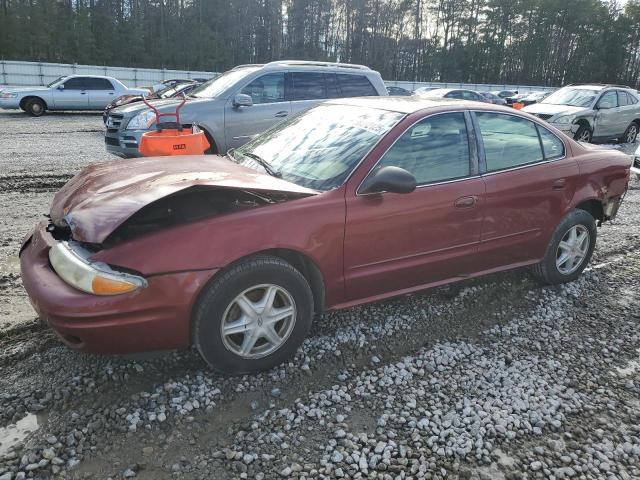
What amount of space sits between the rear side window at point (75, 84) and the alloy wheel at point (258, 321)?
19.0 m

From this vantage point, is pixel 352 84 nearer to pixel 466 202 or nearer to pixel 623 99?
pixel 466 202

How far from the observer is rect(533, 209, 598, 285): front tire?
14.0 ft

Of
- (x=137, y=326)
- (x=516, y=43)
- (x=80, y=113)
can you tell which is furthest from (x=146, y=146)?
(x=516, y=43)

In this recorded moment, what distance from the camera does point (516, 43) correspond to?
65375mm

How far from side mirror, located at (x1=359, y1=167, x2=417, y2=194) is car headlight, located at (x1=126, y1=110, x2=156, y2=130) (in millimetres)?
6140

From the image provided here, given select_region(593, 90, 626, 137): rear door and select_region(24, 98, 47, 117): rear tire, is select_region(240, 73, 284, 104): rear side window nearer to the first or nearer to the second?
select_region(593, 90, 626, 137): rear door

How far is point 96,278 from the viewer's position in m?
2.53

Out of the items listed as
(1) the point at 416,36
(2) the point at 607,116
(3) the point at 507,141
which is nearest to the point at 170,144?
(3) the point at 507,141

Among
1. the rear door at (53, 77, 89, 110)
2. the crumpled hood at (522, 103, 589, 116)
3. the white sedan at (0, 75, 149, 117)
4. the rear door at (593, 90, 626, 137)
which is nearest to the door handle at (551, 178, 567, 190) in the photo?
the crumpled hood at (522, 103, 589, 116)

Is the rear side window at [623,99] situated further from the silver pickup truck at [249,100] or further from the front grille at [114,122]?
the front grille at [114,122]

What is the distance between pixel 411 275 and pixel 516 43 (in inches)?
2825

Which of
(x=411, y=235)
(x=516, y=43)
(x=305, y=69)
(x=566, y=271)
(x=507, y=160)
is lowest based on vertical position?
(x=566, y=271)

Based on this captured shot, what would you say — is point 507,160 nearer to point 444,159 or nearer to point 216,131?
point 444,159

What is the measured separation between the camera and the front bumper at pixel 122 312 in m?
2.52
